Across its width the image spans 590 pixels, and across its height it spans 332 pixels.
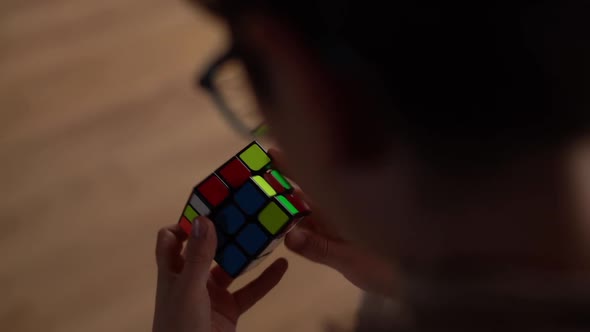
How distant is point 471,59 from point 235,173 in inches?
22.9

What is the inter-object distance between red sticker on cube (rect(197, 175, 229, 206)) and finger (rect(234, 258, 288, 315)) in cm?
18

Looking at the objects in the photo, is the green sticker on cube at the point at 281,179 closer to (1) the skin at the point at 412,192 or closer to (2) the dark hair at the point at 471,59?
(1) the skin at the point at 412,192

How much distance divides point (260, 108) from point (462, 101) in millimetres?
168

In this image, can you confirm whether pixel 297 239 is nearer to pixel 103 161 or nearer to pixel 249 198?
pixel 249 198

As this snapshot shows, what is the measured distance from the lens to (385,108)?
1.21 ft

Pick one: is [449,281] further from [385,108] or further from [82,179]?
[82,179]

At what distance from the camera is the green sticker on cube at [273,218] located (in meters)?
0.83

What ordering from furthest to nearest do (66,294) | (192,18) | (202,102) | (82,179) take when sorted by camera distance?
1. (192,18)
2. (202,102)
3. (82,179)
4. (66,294)

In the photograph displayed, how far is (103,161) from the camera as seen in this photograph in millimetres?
1278

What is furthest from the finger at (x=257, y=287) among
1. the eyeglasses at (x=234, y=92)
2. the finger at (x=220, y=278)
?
the eyeglasses at (x=234, y=92)

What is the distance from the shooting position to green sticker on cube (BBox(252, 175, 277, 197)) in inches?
33.5

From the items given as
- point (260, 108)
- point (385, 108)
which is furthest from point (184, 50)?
point (385, 108)

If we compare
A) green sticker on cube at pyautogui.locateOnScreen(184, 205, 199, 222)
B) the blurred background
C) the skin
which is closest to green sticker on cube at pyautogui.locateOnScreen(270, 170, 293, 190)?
green sticker on cube at pyautogui.locateOnScreen(184, 205, 199, 222)

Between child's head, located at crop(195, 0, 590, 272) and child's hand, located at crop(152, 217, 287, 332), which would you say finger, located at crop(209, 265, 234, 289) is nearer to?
child's hand, located at crop(152, 217, 287, 332)
